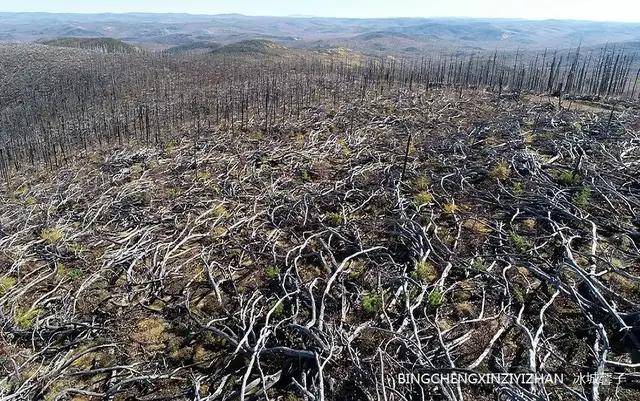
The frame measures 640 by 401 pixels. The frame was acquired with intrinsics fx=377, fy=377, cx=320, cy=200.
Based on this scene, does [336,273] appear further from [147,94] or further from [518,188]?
[147,94]

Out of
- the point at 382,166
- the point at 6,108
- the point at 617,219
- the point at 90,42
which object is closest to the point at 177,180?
the point at 382,166

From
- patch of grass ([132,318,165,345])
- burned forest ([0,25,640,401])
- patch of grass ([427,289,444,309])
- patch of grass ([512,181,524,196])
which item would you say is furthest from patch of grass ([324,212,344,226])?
patch of grass ([512,181,524,196])

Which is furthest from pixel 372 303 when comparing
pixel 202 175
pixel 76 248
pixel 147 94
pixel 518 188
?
pixel 147 94

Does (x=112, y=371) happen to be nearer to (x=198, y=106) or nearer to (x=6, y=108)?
(x=198, y=106)

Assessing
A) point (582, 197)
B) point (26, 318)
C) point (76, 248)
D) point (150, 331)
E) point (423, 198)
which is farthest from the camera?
point (423, 198)

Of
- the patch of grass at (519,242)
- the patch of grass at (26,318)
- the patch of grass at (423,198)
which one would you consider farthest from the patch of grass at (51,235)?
the patch of grass at (519,242)

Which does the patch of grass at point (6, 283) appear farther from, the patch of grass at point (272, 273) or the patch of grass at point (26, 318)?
the patch of grass at point (272, 273)
